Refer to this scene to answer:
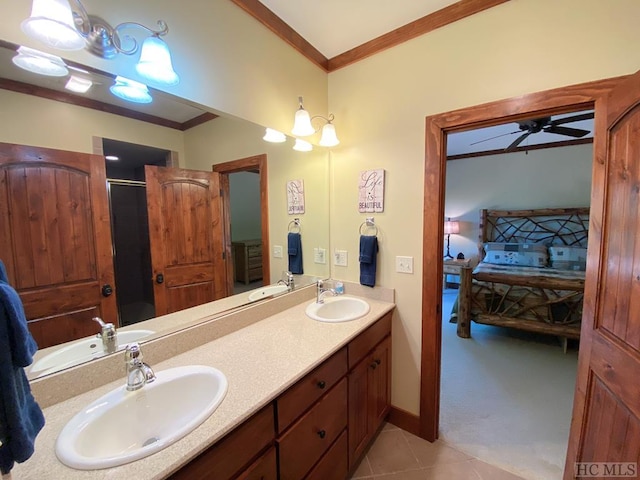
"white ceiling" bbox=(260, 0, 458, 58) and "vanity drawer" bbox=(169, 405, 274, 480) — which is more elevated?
"white ceiling" bbox=(260, 0, 458, 58)

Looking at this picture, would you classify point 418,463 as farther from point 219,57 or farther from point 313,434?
point 219,57

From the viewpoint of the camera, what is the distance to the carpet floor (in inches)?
68.0

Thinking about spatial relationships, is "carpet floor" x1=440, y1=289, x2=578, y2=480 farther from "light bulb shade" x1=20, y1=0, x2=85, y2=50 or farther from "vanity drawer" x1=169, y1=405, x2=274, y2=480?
"light bulb shade" x1=20, y1=0, x2=85, y2=50

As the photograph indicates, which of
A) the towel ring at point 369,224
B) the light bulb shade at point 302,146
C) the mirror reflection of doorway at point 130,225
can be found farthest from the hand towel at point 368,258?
the mirror reflection of doorway at point 130,225

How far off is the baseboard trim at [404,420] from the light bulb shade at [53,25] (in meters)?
2.58

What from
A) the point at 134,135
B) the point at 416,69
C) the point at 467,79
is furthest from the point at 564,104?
the point at 134,135

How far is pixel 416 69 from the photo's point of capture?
1.73 meters

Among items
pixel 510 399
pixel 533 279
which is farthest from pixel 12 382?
pixel 533 279

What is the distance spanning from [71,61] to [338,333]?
5.20ft

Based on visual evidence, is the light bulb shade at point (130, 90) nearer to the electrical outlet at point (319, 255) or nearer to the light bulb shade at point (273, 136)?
the light bulb shade at point (273, 136)

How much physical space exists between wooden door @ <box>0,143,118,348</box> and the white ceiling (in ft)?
4.59

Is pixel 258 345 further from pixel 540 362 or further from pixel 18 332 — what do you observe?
pixel 540 362

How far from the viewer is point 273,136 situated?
1.79 metres

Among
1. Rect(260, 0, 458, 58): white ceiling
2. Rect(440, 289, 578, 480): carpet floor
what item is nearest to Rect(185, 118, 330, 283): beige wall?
Rect(260, 0, 458, 58): white ceiling
